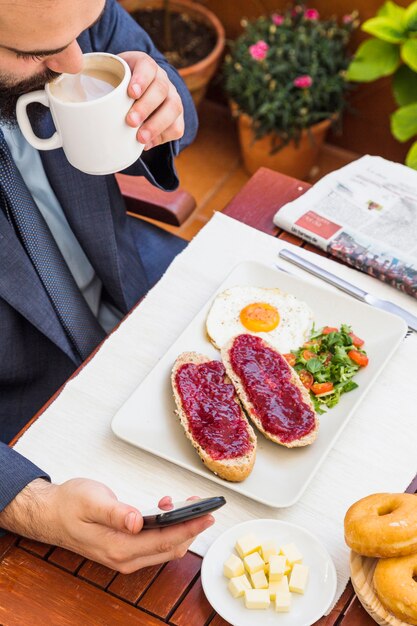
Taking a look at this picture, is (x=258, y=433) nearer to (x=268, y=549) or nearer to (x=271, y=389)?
(x=271, y=389)

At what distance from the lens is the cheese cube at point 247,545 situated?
3.86ft

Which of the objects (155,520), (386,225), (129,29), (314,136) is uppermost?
(129,29)

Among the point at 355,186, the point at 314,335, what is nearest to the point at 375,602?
the point at 314,335

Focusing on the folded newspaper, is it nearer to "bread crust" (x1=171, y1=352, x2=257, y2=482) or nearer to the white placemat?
the white placemat

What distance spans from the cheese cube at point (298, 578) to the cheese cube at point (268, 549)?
0.13 ft

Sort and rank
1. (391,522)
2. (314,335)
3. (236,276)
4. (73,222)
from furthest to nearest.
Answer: (73,222)
(236,276)
(314,335)
(391,522)

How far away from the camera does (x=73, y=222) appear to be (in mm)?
1726

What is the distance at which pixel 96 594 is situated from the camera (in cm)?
119

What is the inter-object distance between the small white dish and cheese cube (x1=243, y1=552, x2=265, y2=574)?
0.12 feet

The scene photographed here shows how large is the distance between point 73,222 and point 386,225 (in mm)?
679

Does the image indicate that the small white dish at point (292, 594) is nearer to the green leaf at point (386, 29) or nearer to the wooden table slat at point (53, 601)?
the wooden table slat at point (53, 601)

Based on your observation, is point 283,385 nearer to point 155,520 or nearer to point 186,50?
point 155,520

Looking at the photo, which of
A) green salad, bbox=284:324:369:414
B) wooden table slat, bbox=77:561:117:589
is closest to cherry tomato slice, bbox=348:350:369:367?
green salad, bbox=284:324:369:414

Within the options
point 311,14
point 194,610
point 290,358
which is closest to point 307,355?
point 290,358
